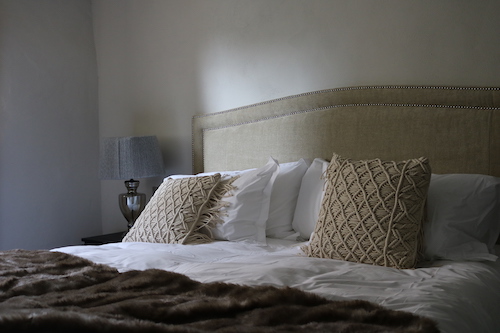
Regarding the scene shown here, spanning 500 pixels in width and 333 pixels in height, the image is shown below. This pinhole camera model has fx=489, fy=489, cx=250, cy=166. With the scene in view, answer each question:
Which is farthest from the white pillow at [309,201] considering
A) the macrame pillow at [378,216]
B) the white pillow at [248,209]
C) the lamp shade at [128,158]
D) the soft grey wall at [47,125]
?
the soft grey wall at [47,125]

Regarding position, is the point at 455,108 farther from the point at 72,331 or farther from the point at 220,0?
the point at 72,331

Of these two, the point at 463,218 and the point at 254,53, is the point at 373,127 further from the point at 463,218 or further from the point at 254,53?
the point at 254,53

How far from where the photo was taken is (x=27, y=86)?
3527 mm

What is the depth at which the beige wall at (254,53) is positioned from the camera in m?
2.38

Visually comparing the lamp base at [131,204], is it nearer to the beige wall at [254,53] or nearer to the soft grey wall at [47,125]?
the beige wall at [254,53]

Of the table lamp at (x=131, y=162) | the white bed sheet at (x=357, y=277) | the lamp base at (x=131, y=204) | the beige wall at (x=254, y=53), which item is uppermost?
the beige wall at (x=254, y=53)

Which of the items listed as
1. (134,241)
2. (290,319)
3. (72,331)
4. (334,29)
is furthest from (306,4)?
(72,331)

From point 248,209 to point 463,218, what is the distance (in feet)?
3.16

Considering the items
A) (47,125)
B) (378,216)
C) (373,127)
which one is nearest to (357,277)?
(378,216)

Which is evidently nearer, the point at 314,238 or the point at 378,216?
the point at 378,216

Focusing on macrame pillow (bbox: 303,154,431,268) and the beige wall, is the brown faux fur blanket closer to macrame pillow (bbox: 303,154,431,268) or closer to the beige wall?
macrame pillow (bbox: 303,154,431,268)

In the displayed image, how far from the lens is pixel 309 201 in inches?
95.0

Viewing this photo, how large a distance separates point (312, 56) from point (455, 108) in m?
0.89

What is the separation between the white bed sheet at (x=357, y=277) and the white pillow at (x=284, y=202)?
1.04 ft
